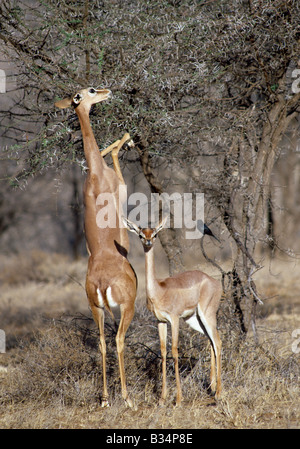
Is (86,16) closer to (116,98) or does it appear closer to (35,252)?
(116,98)

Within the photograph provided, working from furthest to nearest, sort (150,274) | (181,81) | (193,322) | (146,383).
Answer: (181,81) < (146,383) < (193,322) < (150,274)

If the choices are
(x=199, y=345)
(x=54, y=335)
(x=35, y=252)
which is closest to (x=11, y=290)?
(x=35, y=252)

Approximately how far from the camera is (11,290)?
1877 centimetres

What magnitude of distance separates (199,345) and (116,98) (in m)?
3.00

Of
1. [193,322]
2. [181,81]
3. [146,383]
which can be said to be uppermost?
[181,81]

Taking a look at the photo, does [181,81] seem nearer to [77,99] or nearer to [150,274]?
[77,99]

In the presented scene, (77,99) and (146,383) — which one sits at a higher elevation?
(77,99)

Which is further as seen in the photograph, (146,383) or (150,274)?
(146,383)

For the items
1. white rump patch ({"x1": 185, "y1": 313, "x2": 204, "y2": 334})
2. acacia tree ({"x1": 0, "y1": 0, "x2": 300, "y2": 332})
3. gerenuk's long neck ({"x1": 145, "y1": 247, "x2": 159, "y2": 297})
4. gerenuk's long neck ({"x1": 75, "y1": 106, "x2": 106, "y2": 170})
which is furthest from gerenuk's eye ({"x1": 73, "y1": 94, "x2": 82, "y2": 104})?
white rump patch ({"x1": 185, "y1": 313, "x2": 204, "y2": 334})

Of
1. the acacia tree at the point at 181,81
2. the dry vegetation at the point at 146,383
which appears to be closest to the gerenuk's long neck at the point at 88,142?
the acacia tree at the point at 181,81

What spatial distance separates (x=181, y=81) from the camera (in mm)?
7004

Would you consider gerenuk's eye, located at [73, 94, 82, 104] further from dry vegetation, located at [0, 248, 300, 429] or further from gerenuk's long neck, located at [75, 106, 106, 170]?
dry vegetation, located at [0, 248, 300, 429]

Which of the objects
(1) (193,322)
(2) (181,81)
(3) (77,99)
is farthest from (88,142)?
(1) (193,322)

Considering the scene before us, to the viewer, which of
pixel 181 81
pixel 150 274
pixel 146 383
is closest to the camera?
pixel 150 274
